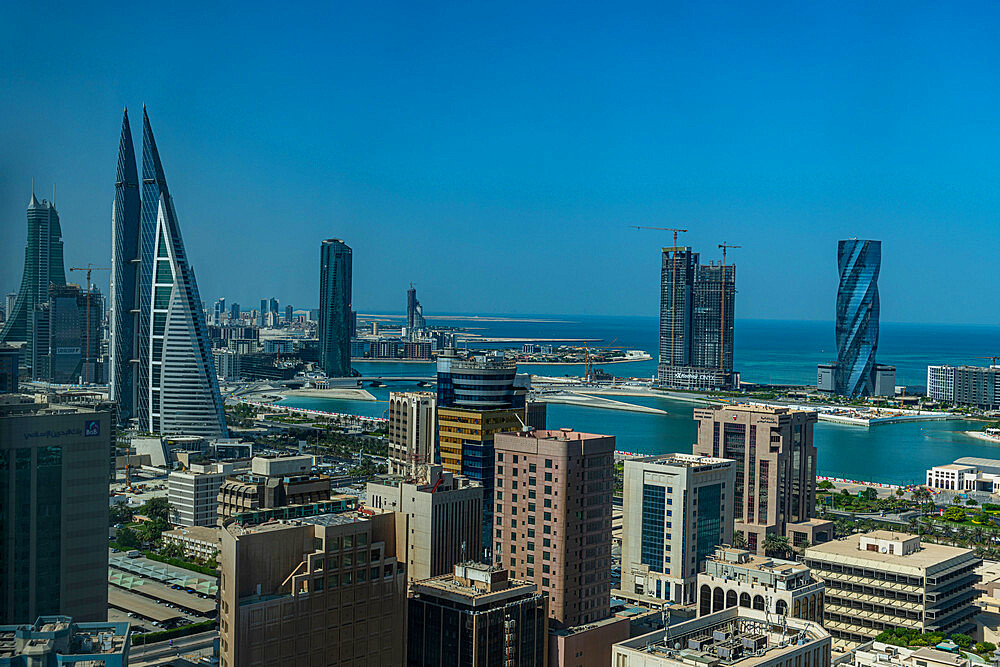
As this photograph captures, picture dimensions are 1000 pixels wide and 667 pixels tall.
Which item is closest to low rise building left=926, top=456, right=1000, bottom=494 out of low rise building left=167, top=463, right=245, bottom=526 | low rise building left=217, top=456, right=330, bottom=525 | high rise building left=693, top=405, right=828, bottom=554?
high rise building left=693, top=405, right=828, bottom=554

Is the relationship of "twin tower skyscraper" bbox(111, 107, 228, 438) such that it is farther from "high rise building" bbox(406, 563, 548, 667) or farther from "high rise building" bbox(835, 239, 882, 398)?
"high rise building" bbox(835, 239, 882, 398)

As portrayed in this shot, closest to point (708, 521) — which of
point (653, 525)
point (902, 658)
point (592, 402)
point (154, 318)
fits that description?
point (653, 525)

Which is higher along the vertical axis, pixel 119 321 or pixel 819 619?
pixel 119 321

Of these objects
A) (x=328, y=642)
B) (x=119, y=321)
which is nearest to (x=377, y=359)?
(x=119, y=321)

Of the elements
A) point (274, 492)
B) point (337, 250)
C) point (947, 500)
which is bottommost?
point (947, 500)

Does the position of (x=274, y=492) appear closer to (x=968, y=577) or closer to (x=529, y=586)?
(x=529, y=586)

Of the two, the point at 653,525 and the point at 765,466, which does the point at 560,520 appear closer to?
the point at 653,525
